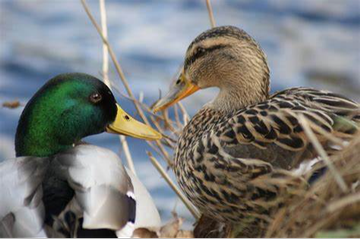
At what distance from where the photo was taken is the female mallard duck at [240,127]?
3.79 m

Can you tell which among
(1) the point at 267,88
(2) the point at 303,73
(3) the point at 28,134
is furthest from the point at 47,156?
(2) the point at 303,73

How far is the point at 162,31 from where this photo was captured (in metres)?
11.9

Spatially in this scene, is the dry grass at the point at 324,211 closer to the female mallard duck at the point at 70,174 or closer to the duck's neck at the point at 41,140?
the female mallard duck at the point at 70,174

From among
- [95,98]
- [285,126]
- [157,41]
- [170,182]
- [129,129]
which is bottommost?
[157,41]

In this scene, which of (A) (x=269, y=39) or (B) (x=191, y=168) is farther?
(A) (x=269, y=39)

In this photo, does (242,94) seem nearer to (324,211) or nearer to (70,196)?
(70,196)

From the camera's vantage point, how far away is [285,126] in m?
3.86

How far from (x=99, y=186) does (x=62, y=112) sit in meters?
0.75

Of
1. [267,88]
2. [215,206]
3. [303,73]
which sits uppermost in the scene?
[267,88]

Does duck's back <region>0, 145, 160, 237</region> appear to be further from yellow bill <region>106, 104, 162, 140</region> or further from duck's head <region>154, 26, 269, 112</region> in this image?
duck's head <region>154, 26, 269, 112</region>

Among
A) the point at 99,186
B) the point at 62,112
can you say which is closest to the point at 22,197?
the point at 99,186

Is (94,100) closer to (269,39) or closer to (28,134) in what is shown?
(28,134)

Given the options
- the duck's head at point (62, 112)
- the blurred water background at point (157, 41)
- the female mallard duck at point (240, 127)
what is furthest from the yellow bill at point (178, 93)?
the blurred water background at point (157, 41)

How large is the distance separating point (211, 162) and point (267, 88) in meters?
0.64
